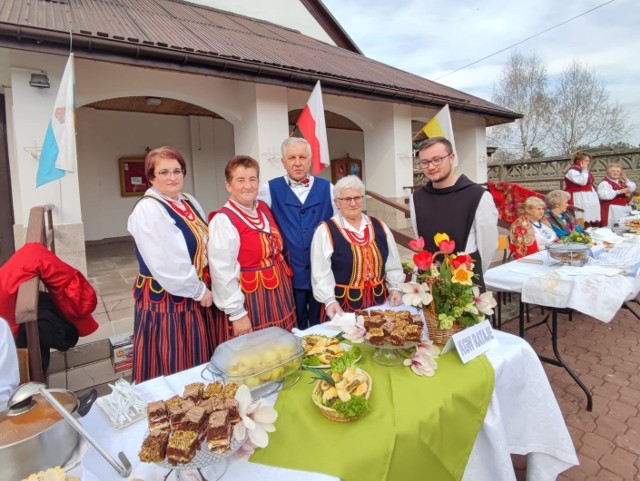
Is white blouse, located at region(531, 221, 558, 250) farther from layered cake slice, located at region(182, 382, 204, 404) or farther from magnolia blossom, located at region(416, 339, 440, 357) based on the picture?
layered cake slice, located at region(182, 382, 204, 404)

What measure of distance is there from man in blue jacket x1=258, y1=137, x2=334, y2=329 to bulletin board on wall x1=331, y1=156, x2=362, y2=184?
9551 millimetres

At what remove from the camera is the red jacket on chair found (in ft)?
6.96

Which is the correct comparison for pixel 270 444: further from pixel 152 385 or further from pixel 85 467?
pixel 152 385

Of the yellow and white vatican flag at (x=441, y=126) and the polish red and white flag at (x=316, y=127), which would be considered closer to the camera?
the polish red and white flag at (x=316, y=127)

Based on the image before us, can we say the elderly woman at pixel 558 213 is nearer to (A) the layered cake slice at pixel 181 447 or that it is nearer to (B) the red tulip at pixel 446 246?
(B) the red tulip at pixel 446 246

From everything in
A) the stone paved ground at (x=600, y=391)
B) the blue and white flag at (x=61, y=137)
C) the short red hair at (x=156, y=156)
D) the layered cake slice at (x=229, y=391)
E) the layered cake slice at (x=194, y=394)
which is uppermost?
the blue and white flag at (x=61, y=137)

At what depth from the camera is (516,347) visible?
1.70m

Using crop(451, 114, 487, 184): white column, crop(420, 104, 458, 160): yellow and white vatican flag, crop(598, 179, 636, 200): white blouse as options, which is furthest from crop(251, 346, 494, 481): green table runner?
crop(451, 114, 487, 184): white column

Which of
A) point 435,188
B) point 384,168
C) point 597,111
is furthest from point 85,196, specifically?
point 597,111

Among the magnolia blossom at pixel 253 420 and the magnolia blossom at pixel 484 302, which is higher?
the magnolia blossom at pixel 484 302

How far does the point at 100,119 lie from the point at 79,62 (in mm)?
3847

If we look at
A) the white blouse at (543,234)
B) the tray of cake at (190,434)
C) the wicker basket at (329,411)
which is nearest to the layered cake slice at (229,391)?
the tray of cake at (190,434)

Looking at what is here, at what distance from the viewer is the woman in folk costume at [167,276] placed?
2004 millimetres

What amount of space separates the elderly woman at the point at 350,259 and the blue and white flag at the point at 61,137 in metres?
3.15
